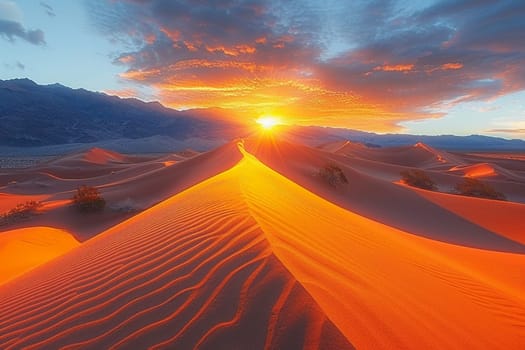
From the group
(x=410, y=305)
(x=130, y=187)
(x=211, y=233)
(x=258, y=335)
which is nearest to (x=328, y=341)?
(x=258, y=335)

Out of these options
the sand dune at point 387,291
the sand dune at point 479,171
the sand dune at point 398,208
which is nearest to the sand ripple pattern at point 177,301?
the sand dune at point 387,291

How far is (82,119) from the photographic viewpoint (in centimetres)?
14788

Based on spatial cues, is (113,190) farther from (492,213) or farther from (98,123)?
(98,123)

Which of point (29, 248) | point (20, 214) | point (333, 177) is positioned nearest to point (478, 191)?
point (333, 177)

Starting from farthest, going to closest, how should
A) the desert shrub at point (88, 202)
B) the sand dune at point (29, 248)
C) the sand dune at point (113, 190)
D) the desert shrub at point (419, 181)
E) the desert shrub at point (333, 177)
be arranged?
the desert shrub at point (419, 181) < the desert shrub at point (333, 177) < the desert shrub at point (88, 202) < the sand dune at point (113, 190) < the sand dune at point (29, 248)

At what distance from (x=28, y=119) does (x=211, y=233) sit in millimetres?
151779

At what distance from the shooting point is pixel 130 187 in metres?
17.8

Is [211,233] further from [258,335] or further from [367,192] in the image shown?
[367,192]

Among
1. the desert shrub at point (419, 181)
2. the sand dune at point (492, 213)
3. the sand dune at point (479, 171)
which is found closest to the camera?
the sand dune at point (492, 213)

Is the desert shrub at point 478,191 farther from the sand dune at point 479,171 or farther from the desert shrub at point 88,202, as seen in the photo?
the desert shrub at point 88,202

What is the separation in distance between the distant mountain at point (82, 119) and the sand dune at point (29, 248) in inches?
4675

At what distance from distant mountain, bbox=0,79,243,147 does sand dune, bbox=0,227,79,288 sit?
11874 centimetres

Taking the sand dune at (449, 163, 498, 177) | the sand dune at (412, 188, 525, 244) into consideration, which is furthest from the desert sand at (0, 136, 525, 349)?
the sand dune at (449, 163, 498, 177)

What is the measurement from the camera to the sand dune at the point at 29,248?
714 centimetres
